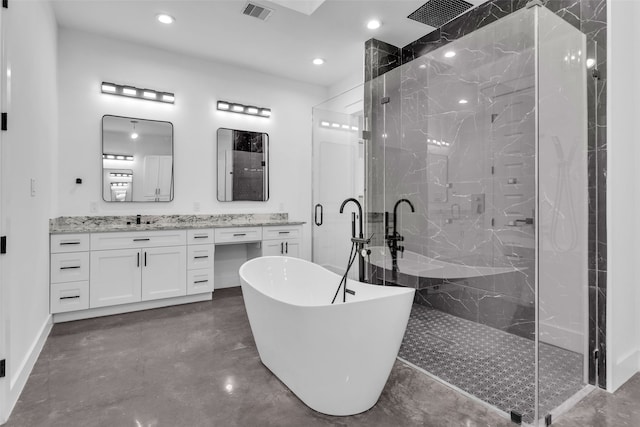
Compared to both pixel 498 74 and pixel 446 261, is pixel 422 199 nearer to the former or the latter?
pixel 446 261

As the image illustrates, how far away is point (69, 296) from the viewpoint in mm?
3074

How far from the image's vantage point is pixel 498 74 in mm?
2395

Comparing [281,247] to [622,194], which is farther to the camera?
[281,247]

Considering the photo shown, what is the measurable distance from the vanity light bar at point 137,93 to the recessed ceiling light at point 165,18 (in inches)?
33.1

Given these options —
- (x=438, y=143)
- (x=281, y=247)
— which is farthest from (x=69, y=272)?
(x=438, y=143)

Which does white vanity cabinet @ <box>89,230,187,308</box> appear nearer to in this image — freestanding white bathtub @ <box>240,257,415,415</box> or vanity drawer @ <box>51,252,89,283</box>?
vanity drawer @ <box>51,252,89,283</box>

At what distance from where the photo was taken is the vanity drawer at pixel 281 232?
163 inches

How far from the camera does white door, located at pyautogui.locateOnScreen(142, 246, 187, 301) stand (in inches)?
135

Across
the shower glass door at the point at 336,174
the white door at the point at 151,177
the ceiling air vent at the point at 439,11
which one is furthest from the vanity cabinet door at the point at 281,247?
the ceiling air vent at the point at 439,11

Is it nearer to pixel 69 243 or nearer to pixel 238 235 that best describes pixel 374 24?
pixel 238 235

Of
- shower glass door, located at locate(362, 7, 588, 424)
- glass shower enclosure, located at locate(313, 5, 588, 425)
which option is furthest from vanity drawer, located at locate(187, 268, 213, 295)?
shower glass door, located at locate(362, 7, 588, 424)

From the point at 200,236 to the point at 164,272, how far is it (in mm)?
506

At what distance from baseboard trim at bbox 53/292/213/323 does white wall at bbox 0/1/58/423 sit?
0.25 meters

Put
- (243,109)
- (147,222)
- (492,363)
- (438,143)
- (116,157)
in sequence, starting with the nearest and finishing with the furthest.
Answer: (492,363), (438,143), (116,157), (147,222), (243,109)
